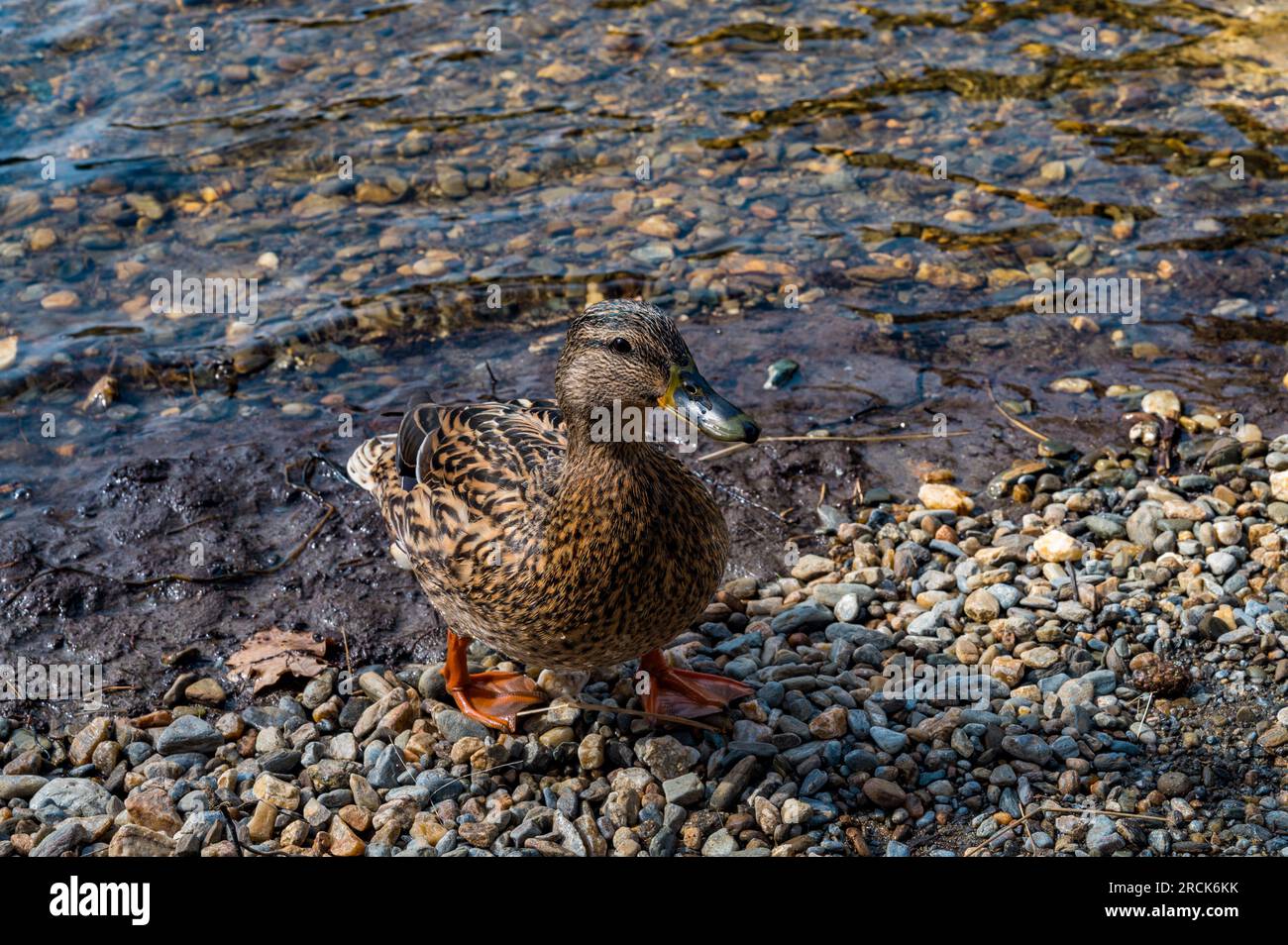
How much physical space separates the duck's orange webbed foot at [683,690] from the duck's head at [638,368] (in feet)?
3.29

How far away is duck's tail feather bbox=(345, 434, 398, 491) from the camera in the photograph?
17.8ft

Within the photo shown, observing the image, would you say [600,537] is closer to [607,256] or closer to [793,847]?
[793,847]

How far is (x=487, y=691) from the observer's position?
488cm

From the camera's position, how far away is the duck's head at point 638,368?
159 inches

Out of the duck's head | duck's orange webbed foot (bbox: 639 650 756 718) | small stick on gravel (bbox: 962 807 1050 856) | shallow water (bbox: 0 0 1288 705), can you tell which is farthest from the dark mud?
A: small stick on gravel (bbox: 962 807 1050 856)

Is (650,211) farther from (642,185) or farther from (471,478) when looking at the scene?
(471,478)

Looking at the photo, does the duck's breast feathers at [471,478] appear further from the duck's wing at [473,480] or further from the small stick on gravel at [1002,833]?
the small stick on gravel at [1002,833]

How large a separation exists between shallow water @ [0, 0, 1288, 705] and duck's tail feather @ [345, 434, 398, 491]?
853 mm

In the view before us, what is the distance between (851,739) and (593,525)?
1235mm

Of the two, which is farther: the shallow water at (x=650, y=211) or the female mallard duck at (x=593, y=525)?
the shallow water at (x=650, y=211)

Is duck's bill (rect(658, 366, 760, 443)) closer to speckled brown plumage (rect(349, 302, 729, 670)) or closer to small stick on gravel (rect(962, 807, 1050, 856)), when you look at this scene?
speckled brown plumage (rect(349, 302, 729, 670))

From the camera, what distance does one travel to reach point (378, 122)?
30.3 ft

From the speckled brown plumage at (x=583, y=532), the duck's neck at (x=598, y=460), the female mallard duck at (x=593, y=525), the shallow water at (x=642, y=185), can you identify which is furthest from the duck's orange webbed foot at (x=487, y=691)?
the shallow water at (x=642, y=185)
